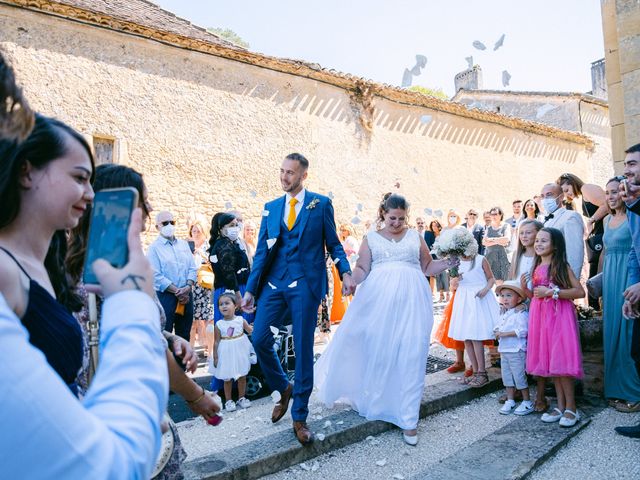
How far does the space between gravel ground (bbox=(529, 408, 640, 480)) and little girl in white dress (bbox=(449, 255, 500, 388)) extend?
128cm

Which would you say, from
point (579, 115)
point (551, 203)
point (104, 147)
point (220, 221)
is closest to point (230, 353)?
point (220, 221)

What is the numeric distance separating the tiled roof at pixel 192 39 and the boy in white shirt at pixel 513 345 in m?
9.40

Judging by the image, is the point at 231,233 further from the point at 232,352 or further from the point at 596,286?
the point at 596,286

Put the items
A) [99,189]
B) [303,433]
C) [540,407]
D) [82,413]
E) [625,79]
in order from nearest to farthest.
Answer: [82,413], [99,189], [303,433], [540,407], [625,79]

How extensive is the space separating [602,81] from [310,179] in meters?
24.6

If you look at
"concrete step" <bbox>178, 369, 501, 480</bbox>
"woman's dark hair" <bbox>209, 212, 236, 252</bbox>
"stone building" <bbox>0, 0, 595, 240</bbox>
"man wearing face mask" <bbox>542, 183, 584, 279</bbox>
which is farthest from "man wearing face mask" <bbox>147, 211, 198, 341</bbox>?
"stone building" <bbox>0, 0, 595, 240</bbox>

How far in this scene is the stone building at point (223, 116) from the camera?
9836mm

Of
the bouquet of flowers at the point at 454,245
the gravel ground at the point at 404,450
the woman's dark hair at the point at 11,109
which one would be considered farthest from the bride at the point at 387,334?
the woman's dark hair at the point at 11,109

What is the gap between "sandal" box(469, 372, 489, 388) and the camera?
5109 mm

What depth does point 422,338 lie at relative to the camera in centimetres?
428

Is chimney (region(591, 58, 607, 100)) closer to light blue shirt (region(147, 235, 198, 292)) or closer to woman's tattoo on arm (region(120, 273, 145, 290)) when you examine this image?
light blue shirt (region(147, 235, 198, 292))

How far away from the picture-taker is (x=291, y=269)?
13.7ft

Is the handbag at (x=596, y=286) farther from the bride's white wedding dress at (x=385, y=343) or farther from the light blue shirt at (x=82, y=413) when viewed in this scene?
the light blue shirt at (x=82, y=413)

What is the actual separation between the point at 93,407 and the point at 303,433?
10.3ft
